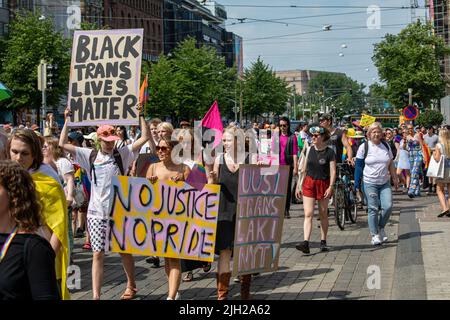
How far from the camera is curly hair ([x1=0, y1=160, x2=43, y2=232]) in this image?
3582 mm

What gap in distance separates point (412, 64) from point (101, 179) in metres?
55.2

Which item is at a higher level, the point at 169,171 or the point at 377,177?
the point at 169,171

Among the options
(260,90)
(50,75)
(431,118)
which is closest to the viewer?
(50,75)

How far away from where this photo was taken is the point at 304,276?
9.20 meters

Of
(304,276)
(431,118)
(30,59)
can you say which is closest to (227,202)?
(304,276)

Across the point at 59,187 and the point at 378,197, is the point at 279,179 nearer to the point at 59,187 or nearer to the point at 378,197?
the point at 59,187

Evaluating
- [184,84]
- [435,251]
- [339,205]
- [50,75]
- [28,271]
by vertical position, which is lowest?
[435,251]

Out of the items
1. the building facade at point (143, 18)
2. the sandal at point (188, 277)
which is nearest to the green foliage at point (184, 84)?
the building facade at point (143, 18)

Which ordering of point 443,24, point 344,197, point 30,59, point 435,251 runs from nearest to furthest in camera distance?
point 435,251 < point 344,197 < point 30,59 < point 443,24

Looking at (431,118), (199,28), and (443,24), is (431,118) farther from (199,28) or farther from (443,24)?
(199,28)

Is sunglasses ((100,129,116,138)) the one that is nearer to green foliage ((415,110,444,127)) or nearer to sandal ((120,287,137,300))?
sandal ((120,287,137,300))

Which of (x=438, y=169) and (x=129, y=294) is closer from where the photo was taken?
(x=129, y=294)

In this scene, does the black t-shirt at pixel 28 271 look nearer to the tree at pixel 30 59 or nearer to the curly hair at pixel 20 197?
the curly hair at pixel 20 197

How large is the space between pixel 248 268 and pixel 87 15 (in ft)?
218
